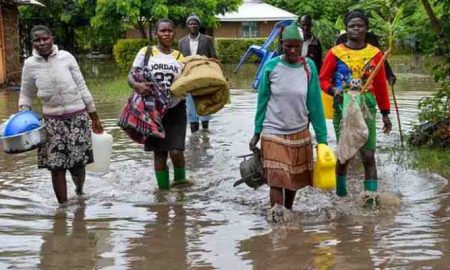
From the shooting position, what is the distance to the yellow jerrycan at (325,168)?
5961 mm

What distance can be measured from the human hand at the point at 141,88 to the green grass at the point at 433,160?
10.6 ft

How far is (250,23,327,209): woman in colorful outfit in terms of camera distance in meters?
5.85

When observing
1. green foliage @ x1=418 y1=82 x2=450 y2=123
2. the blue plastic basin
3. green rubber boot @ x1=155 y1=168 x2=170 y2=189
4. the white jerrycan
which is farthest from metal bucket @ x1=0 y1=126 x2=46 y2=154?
green foliage @ x1=418 y1=82 x2=450 y2=123

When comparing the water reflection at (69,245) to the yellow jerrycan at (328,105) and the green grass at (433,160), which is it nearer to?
the yellow jerrycan at (328,105)

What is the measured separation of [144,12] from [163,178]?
22.0 m

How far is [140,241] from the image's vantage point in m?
5.66

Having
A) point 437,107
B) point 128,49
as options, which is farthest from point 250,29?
point 437,107

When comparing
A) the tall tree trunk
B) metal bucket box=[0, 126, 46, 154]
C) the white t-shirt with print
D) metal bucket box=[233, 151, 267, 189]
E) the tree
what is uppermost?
the tree

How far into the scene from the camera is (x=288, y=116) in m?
5.89

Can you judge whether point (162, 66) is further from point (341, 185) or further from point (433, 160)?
point (433, 160)

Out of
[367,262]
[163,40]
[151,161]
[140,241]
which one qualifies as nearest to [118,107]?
[151,161]

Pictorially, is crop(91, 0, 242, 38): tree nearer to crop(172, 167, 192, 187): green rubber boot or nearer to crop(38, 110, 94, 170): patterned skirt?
crop(172, 167, 192, 187): green rubber boot

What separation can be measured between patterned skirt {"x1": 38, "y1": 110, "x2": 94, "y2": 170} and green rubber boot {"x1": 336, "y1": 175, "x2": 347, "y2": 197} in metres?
2.34

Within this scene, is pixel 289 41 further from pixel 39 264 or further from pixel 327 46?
pixel 327 46
